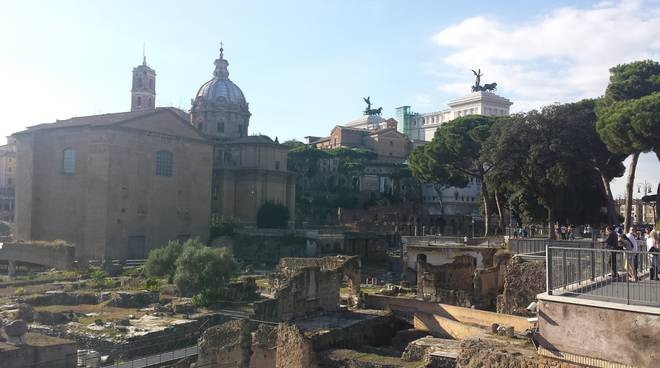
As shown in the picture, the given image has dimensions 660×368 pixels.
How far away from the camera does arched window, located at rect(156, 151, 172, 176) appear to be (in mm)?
43500

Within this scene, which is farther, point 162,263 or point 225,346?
point 162,263

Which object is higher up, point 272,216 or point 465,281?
point 272,216

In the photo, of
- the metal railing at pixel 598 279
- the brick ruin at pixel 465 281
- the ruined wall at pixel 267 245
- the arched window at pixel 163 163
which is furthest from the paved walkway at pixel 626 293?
the arched window at pixel 163 163

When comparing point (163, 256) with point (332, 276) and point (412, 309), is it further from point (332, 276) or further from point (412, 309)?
point (412, 309)

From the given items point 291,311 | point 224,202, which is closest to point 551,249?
point 291,311

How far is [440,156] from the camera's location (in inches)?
1654

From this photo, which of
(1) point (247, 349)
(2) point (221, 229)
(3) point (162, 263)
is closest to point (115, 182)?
(2) point (221, 229)

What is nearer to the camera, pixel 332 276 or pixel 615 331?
pixel 615 331

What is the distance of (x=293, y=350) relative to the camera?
13.9m

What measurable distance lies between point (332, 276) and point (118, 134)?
23.7m

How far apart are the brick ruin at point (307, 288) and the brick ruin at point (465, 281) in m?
2.91

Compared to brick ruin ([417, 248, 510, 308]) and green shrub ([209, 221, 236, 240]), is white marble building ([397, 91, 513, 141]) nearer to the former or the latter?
green shrub ([209, 221, 236, 240])

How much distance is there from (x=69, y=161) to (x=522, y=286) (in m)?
34.3

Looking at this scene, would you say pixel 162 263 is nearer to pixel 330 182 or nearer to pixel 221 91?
pixel 221 91
